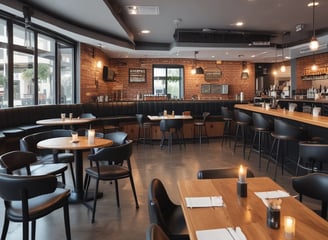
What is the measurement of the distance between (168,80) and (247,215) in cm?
1046

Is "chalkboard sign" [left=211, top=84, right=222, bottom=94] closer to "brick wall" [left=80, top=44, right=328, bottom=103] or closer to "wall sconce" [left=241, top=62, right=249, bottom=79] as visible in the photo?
"brick wall" [left=80, top=44, right=328, bottom=103]

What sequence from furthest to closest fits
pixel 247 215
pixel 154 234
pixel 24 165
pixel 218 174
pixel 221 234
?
pixel 24 165 → pixel 218 174 → pixel 247 215 → pixel 221 234 → pixel 154 234

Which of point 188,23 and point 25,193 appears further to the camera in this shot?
point 188,23

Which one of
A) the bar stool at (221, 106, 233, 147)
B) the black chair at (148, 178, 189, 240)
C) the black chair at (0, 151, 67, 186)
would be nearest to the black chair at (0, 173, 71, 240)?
the black chair at (0, 151, 67, 186)

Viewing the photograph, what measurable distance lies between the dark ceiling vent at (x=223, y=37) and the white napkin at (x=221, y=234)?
6.91 meters

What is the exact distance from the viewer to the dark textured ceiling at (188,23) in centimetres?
527

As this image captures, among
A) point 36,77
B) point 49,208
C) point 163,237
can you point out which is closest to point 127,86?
point 36,77

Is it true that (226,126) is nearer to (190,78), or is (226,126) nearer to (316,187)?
(190,78)

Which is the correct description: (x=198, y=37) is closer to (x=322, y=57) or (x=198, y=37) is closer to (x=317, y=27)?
(x=317, y=27)

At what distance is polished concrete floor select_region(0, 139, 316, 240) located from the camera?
294 centimetres

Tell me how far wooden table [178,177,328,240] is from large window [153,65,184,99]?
978cm

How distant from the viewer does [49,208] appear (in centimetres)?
236

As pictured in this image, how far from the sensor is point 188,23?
7035 mm

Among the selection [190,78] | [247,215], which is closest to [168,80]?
[190,78]
